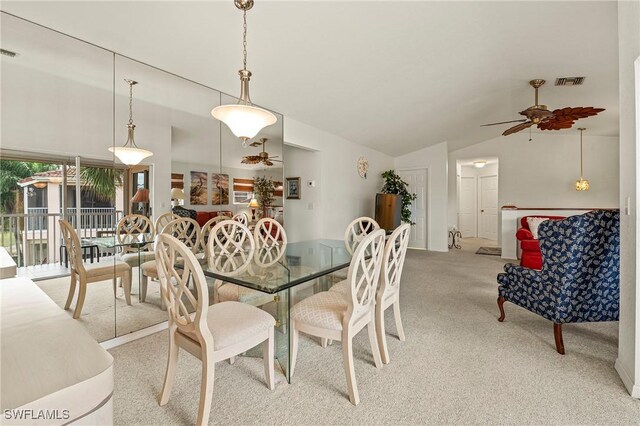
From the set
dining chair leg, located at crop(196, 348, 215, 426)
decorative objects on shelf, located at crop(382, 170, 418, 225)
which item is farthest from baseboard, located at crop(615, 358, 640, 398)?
decorative objects on shelf, located at crop(382, 170, 418, 225)

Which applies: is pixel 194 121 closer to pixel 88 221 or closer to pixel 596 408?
pixel 88 221

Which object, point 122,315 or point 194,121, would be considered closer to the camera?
point 122,315

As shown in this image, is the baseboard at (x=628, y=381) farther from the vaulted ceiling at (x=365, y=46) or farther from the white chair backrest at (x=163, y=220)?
the white chair backrest at (x=163, y=220)

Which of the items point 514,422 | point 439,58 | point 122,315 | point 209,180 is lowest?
point 514,422

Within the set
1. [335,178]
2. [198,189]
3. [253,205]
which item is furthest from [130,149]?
[335,178]

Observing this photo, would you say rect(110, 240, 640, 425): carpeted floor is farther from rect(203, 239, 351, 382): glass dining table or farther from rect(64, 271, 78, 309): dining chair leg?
rect(64, 271, 78, 309): dining chair leg

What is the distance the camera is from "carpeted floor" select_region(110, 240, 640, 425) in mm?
1577

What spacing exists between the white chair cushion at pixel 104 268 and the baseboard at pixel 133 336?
22.1 inches

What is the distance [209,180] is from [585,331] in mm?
4043

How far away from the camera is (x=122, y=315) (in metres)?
2.63

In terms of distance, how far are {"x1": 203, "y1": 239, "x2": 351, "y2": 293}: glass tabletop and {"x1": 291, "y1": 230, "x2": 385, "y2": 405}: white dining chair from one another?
0.20 m

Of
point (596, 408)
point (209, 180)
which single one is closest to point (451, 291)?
point (596, 408)

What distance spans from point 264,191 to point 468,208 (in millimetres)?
7936

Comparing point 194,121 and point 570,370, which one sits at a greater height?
point 194,121
